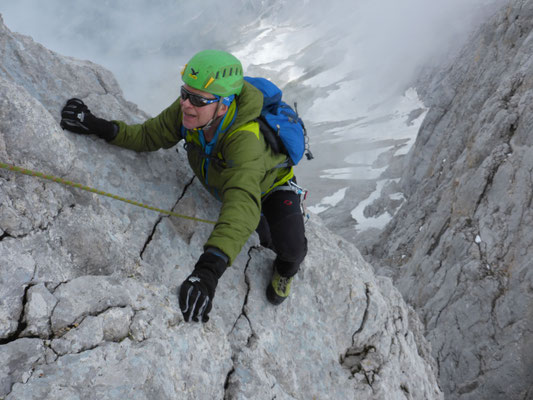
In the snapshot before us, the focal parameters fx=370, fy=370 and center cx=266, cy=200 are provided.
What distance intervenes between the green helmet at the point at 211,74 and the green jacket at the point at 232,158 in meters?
0.30

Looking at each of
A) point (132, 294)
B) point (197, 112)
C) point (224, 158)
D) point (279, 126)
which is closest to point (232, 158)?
point (224, 158)

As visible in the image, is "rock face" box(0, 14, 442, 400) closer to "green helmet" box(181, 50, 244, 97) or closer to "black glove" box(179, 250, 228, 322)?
"black glove" box(179, 250, 228, 322)

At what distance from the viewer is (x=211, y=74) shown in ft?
14.3

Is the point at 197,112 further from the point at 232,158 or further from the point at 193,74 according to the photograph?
the point at 232,158

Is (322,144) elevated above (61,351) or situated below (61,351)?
below

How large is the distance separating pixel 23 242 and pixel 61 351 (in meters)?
0.97

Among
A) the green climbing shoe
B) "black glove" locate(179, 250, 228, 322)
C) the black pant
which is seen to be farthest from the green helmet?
the green climbing shoe

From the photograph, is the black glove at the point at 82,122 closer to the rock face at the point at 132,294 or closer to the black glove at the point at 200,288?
the rock face at the point at 132,294

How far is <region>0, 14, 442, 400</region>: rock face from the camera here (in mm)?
2871

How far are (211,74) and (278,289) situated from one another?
3.14 metres

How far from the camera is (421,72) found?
9550cm

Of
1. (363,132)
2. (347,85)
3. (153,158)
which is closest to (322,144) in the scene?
(363,132)

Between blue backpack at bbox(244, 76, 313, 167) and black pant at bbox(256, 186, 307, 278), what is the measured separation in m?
0.63

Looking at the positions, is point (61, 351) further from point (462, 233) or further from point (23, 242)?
point (462, 233)
